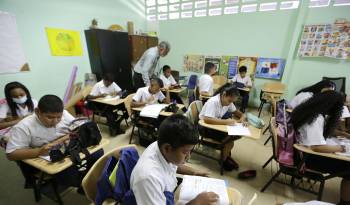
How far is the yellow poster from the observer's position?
3.41m

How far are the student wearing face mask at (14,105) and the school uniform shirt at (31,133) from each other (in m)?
1.05

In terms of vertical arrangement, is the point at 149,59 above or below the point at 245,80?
above

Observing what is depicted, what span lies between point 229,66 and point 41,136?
4660mm

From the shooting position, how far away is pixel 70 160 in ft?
4.17

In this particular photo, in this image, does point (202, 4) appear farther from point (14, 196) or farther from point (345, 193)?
point (14, 196)

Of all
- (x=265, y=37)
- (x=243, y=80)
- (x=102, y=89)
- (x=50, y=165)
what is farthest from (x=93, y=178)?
(x=265, y=37)

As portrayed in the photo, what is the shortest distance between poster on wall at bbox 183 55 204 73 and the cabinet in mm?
1919

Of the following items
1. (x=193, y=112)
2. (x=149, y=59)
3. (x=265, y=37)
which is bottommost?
(x=193, y=112)

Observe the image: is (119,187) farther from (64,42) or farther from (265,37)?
(265,37)

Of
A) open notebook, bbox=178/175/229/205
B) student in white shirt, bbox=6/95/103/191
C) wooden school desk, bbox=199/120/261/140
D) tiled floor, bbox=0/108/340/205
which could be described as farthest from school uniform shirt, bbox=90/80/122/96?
A: open notebook, bbox=178/175/229/205

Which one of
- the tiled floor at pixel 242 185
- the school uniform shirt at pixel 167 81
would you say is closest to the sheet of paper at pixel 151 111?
the tiled floor at pixel 242 185

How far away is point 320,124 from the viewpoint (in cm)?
155

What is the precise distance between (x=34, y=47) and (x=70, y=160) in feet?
10.0

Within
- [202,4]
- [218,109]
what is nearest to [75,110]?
[218,109]
